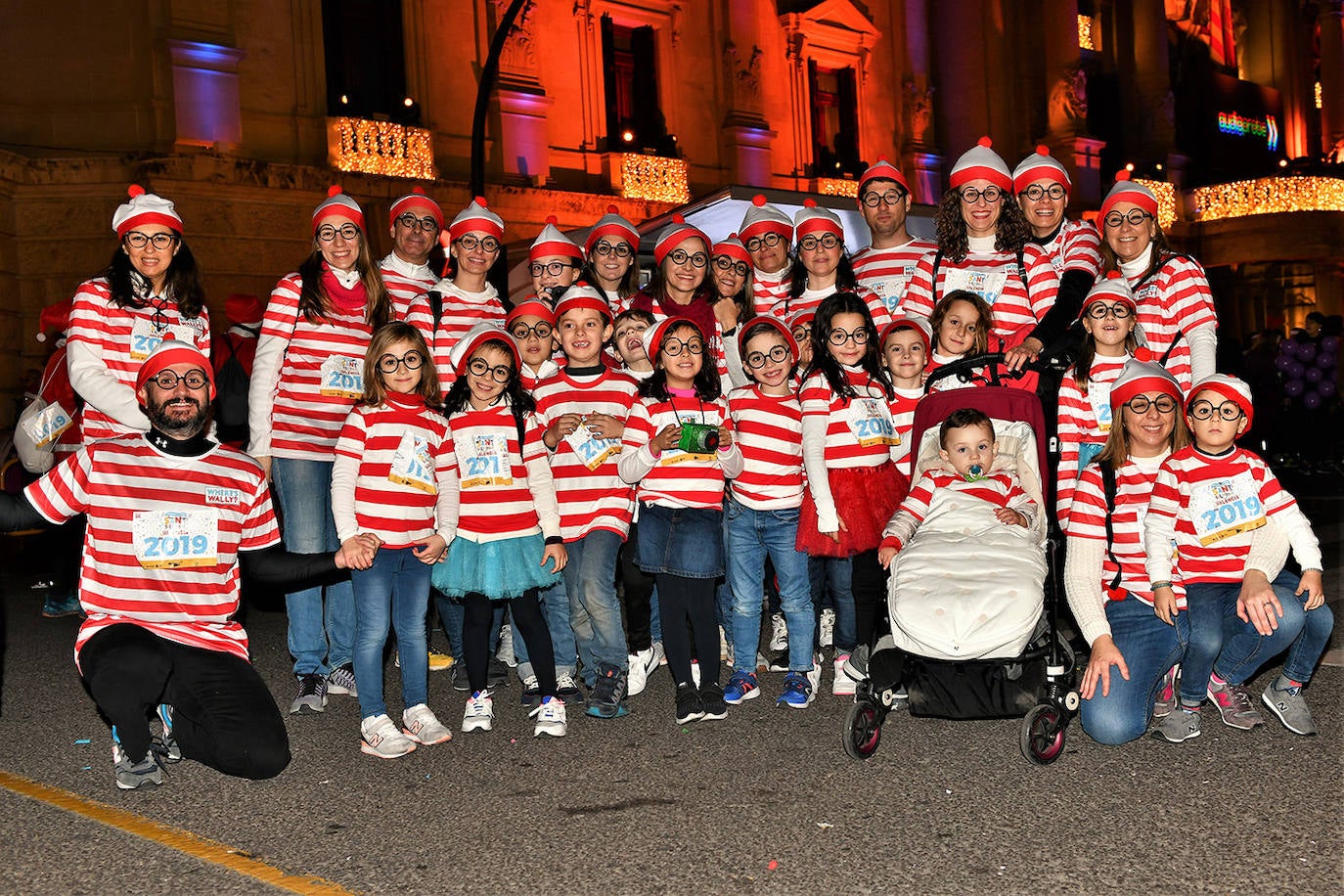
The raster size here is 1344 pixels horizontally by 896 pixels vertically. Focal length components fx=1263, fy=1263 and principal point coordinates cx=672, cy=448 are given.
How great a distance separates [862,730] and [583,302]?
2.50 metres

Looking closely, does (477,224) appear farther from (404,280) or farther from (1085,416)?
(1085,416)

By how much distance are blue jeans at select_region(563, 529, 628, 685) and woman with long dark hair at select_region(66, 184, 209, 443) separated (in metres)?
1.88

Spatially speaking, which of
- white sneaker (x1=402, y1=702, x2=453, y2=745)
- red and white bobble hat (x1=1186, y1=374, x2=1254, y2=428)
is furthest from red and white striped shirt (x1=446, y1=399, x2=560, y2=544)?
red and white bobble hat (x1=1186, y1=374, x2=1254, y2=428)

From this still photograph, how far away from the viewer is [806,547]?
5.81 meters

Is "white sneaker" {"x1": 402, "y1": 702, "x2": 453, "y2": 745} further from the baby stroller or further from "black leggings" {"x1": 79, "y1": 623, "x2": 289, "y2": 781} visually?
the baby stroller

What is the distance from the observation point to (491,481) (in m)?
5.57

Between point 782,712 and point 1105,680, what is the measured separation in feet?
4.61

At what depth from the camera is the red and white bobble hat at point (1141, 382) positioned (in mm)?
4938

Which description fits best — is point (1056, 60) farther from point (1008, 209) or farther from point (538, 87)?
point (1008, 209)

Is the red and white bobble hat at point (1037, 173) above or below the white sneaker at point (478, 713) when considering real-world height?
above

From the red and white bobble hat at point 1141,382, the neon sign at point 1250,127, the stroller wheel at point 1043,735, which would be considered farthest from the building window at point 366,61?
the neon sign at point 1250,127

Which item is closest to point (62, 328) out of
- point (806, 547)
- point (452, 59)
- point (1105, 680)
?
point (806, 547)

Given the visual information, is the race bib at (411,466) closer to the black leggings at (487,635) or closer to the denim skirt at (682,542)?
the black leggings at (487,635)

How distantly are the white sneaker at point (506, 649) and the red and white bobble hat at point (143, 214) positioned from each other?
2612 mm
